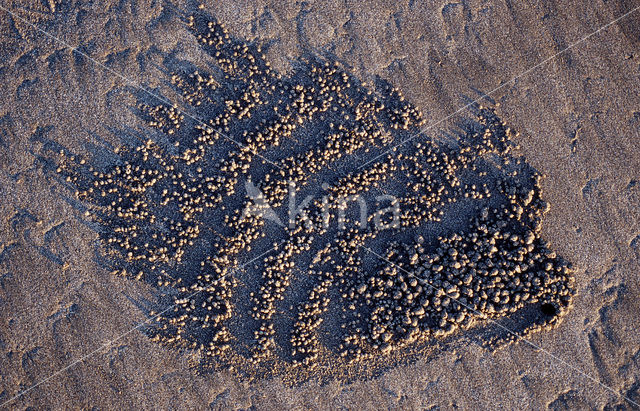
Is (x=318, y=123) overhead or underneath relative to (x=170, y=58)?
underneath

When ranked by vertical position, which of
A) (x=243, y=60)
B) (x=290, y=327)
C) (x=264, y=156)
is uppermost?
(x=243, y=60)

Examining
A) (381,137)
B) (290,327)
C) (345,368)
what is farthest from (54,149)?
(345,368)

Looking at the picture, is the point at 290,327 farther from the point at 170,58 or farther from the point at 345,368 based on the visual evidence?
the point at 170,58
